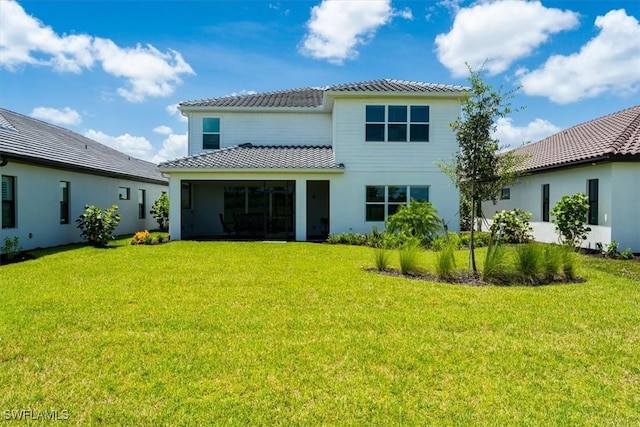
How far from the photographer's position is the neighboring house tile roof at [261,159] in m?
16.4

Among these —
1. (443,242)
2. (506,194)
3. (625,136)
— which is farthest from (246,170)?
(625,136)

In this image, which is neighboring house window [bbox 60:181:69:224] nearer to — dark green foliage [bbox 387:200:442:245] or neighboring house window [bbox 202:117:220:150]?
neighboring house window [bbox 202:117:220:150]

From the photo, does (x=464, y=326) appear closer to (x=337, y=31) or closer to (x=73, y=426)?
(x=73, y=426)

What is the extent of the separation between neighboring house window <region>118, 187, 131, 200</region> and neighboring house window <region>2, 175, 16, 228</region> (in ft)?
25.4

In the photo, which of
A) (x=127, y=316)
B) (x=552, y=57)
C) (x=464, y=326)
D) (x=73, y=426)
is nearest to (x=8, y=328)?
(x=127, y=316)

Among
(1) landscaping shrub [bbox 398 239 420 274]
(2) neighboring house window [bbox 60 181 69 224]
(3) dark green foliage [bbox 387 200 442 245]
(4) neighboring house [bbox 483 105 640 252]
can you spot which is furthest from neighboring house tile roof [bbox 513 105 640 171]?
(2) neighboring house window [bbox 60 181 69 224]

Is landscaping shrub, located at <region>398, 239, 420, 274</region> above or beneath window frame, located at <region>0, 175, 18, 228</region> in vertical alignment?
beneath

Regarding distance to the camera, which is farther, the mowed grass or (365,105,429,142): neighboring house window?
(365,105,429,142): neighboring house window

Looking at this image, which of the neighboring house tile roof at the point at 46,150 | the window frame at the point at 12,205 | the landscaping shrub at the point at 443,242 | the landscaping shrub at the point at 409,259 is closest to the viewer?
the landscaping shrub at the point at 409,259

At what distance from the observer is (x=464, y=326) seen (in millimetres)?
5746

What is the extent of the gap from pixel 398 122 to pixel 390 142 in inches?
37.0

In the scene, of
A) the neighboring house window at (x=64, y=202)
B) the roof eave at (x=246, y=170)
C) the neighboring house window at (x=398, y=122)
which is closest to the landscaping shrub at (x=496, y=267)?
the roof eave at (x=246, y=170)

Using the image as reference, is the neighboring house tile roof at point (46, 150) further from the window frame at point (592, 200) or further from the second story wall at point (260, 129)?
the window frame at point (592, 200)

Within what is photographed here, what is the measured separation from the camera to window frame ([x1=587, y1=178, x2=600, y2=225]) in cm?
1373
